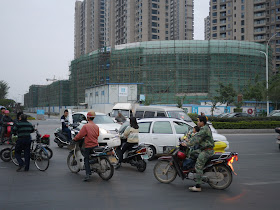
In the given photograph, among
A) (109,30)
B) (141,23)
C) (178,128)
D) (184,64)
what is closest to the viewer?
(178,128)

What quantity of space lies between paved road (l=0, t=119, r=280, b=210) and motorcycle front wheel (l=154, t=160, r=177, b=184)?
14 centimetres

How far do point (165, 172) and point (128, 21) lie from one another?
315 ft

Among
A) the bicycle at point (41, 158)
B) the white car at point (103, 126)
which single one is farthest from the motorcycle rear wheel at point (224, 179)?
the white car at point (103, 126)

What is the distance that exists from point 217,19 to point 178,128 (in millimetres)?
92134

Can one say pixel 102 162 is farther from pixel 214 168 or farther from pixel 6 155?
pixel 6 155

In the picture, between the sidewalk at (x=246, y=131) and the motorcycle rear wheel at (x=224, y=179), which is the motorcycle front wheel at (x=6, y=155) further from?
the sidewalk at (x=246, y=131)

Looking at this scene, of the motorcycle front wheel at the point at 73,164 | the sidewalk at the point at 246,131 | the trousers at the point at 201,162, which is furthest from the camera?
the sidewalk at the point at 246,131

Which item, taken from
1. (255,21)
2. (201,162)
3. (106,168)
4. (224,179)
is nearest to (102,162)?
(106,168)

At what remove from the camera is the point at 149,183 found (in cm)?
799

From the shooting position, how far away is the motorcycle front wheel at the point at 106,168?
8.15 m

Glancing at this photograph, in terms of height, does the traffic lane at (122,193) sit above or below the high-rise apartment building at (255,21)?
below

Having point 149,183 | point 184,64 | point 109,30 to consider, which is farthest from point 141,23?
point 149,183

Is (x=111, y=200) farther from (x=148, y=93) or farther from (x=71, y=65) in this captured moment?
(x=71, y=65)

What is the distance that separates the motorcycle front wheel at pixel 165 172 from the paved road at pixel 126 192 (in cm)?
14
